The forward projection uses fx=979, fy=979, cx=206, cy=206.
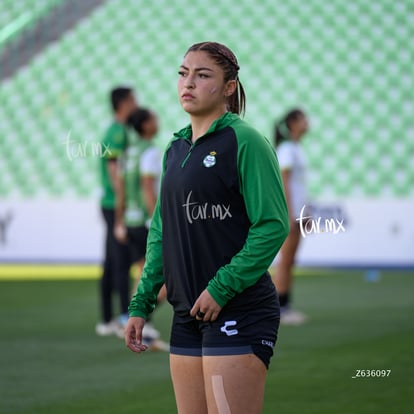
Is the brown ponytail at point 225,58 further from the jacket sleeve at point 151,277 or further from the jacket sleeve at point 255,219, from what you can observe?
the jacket sleeve at point 151,277

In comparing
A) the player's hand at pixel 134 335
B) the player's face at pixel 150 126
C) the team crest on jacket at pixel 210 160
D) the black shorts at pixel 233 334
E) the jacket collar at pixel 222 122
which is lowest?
the player's hand at pixel 134 335

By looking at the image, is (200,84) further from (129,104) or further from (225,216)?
(129,104)

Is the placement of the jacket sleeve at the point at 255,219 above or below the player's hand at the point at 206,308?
above

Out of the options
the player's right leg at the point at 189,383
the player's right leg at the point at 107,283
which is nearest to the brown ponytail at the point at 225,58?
the player's right leg at the point at 189,383

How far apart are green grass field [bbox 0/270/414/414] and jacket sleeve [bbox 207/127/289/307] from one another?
7.13 feet

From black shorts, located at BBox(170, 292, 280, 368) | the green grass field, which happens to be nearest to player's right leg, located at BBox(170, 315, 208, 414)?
black shorts, located at BBox(170, 292, 280, 368)

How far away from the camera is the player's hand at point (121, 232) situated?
23.6 ft

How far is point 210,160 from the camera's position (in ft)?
9.12

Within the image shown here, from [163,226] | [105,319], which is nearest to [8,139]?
[105,319]

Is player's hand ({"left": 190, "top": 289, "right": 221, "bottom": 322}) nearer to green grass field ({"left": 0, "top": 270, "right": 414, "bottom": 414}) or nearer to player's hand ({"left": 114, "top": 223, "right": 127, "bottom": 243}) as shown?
green grass field ({"left": 0, "top": 270, "right": 414, "bottom": 414})

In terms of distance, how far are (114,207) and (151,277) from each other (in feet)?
15.2

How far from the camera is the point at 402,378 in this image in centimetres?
554

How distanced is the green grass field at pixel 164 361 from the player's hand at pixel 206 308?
7.02 feet

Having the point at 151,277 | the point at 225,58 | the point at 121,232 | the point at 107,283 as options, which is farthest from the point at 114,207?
the point at 225,58
